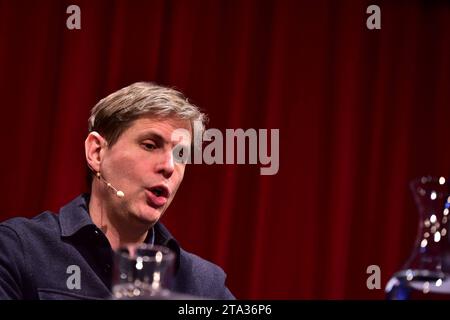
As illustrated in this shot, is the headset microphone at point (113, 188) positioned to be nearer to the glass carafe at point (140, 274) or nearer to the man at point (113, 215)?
the man at point (113, 215)

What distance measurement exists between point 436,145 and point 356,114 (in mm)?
441

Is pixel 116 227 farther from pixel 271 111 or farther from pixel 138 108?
pixel 271 111

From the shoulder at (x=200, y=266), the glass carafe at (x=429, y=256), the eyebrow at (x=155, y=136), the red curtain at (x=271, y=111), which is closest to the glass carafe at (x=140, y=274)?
the glass carafe at (x=429, y=256)

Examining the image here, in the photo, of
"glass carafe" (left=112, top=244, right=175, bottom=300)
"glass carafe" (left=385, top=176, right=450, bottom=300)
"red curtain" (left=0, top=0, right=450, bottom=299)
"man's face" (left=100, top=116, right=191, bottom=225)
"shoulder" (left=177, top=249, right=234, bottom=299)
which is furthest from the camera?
"red curtain" (left=0, top=0, right=450, bottom=299)

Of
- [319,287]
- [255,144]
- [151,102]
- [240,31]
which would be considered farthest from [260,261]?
[151,102]

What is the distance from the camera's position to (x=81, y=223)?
156 centimetres

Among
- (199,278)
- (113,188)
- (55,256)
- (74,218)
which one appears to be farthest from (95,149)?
(199,278)

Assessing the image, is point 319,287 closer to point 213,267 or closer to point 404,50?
point 213,267

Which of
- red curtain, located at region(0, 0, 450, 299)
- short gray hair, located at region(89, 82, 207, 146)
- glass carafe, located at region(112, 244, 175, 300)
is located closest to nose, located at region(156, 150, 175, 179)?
short gray hair, located at region(89, 82, 207, 146)

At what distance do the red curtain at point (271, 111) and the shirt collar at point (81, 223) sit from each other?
63 centimetres

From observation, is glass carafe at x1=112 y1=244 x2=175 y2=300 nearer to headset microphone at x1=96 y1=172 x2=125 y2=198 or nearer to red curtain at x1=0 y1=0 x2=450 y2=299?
headset microphone at x1=96 y1=172 x2=125 y2=198

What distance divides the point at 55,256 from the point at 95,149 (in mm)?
359

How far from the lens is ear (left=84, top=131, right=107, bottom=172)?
175 cm

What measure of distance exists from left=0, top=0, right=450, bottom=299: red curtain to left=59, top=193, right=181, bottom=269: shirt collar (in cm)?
63
